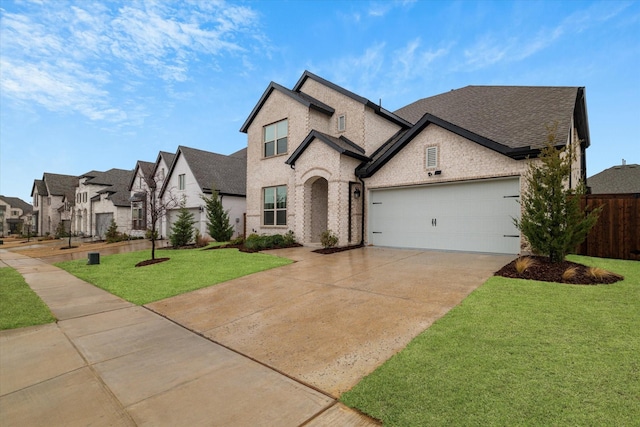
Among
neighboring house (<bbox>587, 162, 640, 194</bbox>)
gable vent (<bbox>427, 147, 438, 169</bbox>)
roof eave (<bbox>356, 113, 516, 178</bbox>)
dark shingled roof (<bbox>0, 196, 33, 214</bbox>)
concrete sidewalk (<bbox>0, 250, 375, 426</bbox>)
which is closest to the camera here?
concrete sidewalk (<bbox>0, 250, 375, 426</bbox>)

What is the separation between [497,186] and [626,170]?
89.7ft

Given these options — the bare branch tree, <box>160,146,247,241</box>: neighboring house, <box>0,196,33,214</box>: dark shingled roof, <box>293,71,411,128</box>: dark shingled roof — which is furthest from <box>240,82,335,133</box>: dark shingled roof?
<box>0,196,33,214</box>: dark shingled roof

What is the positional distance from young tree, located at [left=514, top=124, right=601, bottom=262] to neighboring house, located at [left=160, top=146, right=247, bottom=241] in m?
18.7

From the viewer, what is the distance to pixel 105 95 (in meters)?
20.5

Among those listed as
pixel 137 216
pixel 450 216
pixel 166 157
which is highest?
pixel 166 157

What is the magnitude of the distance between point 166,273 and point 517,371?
31.1ft

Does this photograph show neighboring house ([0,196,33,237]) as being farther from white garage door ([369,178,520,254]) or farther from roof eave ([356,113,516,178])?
white garage door ([369,178,520,254])

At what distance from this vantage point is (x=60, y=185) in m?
46.2

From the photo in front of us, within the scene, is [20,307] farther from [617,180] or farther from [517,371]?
[617,180]

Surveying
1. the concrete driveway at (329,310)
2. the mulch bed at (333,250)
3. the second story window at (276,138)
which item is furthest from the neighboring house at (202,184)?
the concrete driveway at (329,310)

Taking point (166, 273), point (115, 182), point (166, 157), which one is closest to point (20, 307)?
point (166, 273)

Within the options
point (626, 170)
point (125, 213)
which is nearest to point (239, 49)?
point (125, 213)

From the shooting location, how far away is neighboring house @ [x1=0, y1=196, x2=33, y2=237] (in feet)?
186

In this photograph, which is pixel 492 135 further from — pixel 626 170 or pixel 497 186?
pixel 626 170
